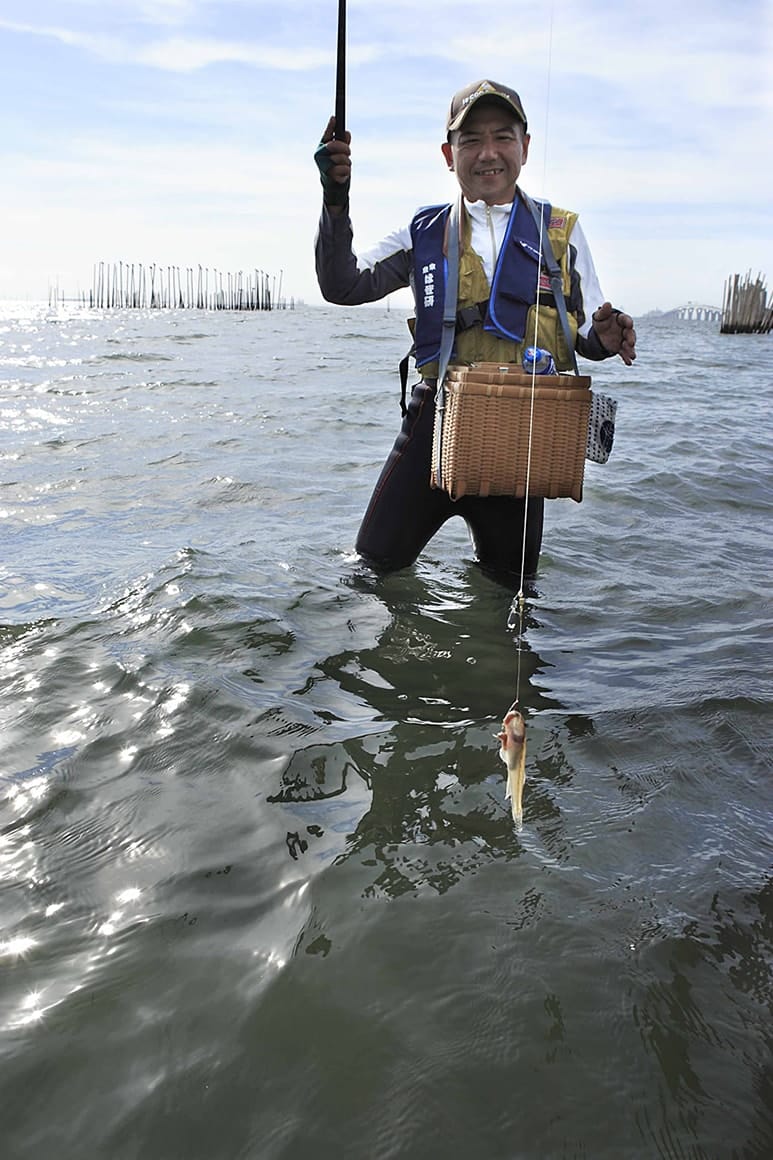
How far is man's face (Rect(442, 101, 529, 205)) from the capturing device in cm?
415

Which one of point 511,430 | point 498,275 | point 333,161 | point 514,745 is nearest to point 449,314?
point 498,275

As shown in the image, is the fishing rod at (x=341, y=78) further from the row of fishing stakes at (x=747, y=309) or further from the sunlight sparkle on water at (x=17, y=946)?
the row of fishing stakes at (x=747, y=309)

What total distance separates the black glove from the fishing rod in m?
0.11

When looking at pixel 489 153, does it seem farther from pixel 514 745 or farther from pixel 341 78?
pixel 514 745

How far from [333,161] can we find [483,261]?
0.85 metres

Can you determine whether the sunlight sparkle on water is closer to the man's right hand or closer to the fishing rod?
the man's right hand

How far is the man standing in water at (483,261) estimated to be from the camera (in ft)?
13.5

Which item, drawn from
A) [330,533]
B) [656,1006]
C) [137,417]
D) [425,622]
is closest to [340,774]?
[656,1006]

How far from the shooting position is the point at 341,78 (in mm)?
4074

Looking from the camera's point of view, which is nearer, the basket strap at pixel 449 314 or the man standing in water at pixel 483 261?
the man standing in water at pixel 483 261

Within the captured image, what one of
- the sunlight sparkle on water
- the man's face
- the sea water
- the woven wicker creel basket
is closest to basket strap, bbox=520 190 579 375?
the man's face

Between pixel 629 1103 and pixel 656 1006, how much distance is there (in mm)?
323

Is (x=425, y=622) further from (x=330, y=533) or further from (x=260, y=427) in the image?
(x=260, y=427)

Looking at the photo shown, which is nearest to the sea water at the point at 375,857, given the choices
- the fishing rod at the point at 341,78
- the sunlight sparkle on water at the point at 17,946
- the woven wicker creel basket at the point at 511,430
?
the sunlight sparkle on water at the point at 17,946
